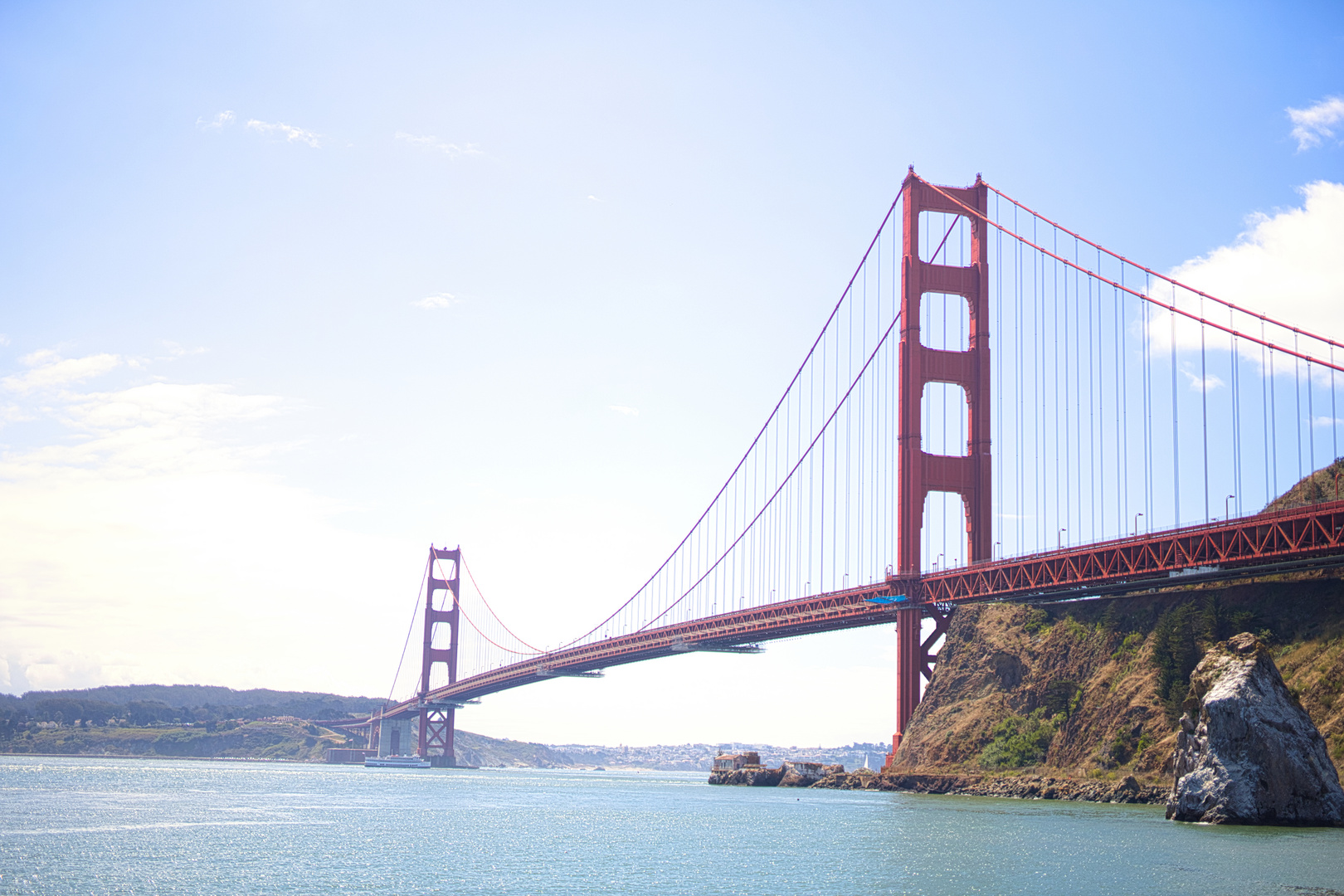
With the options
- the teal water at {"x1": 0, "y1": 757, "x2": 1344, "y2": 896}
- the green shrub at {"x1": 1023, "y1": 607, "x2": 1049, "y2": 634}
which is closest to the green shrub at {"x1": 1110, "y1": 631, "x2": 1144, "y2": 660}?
the green shrub at {"x1": 1023, "y1": 607, "x2": 1049, "y2": 634}

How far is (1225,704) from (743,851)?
17.5 metres

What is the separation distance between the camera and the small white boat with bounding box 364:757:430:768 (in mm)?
163250

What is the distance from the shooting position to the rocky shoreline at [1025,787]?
55438 mm

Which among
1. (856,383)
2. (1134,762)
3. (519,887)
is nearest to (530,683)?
(856,383)

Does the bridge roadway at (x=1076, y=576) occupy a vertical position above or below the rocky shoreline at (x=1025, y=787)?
above

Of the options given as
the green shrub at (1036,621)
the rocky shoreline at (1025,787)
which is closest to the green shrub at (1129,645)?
the rocky shoreline at (1025,787)

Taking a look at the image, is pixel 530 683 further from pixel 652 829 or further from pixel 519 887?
pixel 519 887

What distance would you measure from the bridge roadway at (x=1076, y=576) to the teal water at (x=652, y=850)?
437 inches

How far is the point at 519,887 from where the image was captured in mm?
30031

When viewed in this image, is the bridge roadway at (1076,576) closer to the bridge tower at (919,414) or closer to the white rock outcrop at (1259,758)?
the bridge tower at (919,414)

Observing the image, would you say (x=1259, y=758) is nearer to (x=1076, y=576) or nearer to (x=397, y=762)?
(x=1076, y=576)

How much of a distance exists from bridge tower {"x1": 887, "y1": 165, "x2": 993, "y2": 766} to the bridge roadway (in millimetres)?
2685

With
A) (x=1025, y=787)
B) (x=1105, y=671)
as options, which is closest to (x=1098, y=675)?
(x=1105, y=671)

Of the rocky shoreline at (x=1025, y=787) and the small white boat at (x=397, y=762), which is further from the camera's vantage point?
the small white boat at (x=397, y=762)
